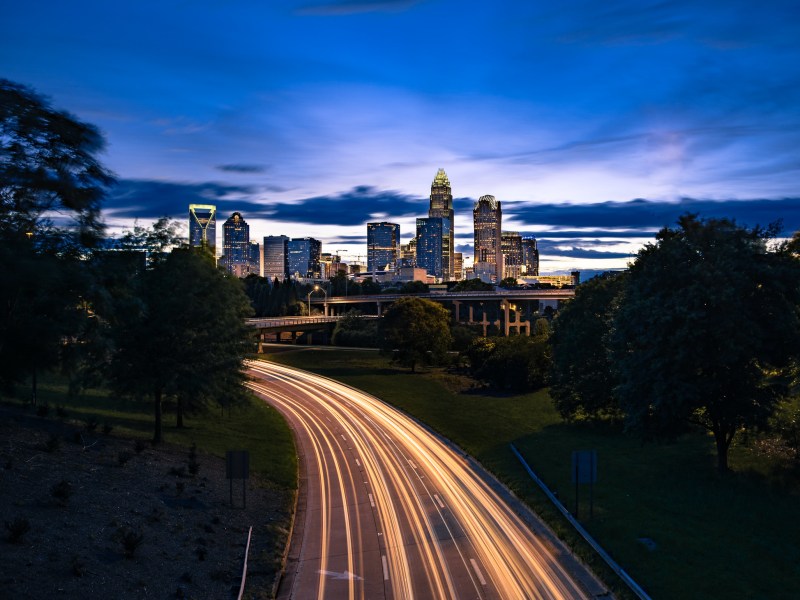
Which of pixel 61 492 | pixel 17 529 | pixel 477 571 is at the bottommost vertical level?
pixel 477 571

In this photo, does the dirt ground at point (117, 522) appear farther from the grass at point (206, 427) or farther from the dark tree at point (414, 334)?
the dark tree at point (414, 334)

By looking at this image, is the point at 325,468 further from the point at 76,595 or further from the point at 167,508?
the point at 76,595

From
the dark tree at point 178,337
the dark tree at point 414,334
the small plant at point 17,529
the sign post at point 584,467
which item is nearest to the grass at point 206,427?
the dark tree at point 178,337

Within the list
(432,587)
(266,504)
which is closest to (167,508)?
(266,504)

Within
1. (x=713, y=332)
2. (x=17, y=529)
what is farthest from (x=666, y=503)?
(x=17, y=529)

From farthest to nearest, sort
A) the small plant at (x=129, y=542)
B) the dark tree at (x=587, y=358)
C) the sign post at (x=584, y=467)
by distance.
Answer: the dark tree at (x=587, y=358) < the sign post at (x=584, y=467) < the small plant at (x=129, y=542)

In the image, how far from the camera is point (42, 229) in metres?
20.4

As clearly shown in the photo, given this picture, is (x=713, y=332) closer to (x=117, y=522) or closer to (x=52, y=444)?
(x=117, y=522)

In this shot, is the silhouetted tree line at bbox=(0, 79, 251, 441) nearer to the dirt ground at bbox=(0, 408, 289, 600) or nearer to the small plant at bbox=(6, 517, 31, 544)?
the dirt ground at bbox=(0, 408, 289, 600)

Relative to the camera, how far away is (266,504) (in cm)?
2859

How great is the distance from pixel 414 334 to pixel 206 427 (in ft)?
139

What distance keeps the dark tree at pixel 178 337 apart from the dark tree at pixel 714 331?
22391 millimetres

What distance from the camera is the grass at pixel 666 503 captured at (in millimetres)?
20719

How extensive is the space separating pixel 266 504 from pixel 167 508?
5.60m
